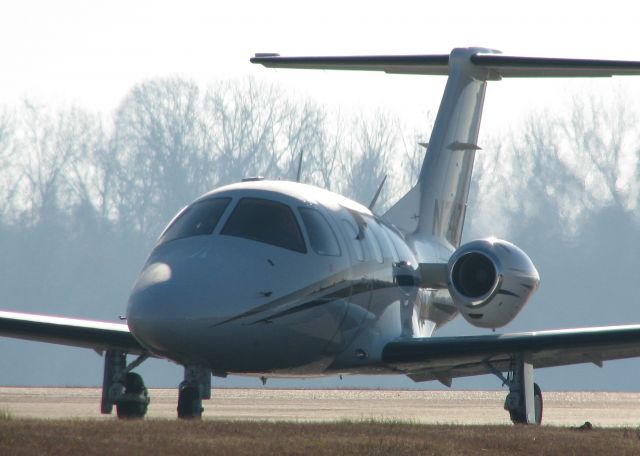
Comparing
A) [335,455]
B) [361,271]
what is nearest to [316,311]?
[361,271]

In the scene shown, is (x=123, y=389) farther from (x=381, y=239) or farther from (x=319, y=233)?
(x=381, y=239)

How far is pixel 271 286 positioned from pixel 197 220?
1.37 m

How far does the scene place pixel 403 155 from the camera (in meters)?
95.1

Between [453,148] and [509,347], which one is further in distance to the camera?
[453,148]

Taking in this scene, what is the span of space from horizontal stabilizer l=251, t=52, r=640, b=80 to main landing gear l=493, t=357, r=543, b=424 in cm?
568

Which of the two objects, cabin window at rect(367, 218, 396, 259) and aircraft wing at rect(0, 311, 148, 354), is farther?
cabin window at rect(367, 218, 396, 259)

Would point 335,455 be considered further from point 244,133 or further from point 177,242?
point 244,133

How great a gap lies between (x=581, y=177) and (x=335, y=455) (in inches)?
3162

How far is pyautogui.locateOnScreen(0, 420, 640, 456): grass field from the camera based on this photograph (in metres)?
11.1

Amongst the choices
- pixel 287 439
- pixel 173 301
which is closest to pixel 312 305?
pixel 173 301

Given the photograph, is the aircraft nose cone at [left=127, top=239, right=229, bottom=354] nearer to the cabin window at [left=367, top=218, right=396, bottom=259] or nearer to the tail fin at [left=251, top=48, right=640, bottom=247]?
the cabin window at [left=367, top=218, right=396, bottom=259]

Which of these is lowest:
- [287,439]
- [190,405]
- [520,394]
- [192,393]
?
[287,439]

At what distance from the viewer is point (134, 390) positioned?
56.9 ft

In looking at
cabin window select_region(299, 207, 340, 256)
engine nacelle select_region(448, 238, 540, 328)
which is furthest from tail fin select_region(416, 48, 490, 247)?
cabin window select_region(299, 207, 340, 256)
